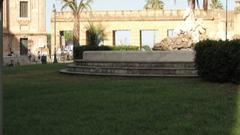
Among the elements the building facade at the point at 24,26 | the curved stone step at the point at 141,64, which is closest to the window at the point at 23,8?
the building facade at the point at 24,26

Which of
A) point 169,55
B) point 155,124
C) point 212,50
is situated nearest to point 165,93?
point 212,50

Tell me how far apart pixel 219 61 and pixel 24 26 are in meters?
53.8

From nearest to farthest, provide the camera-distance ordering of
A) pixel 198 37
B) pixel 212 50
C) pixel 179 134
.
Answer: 1. pixel 179 134
2. pixel 212 50
3. pixel 198 37

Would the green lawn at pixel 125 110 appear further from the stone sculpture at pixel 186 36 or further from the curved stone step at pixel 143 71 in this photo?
the stone sculpture at pixel 186 36

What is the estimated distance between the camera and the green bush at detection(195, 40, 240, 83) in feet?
49.4

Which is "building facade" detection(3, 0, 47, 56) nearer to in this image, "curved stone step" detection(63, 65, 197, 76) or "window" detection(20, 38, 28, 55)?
"window" detection(20, 38, 28, 55)

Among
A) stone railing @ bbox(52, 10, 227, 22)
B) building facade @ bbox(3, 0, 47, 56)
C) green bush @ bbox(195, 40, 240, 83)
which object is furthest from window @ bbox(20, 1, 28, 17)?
green bush @ bbox(195, 40, 240, 83)

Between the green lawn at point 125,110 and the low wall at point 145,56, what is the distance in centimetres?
447

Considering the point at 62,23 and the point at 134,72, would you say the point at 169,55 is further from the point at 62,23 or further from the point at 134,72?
the point at 62,23

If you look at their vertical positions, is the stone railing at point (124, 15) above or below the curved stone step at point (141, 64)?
above

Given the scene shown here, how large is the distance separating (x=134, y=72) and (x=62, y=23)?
48.7m

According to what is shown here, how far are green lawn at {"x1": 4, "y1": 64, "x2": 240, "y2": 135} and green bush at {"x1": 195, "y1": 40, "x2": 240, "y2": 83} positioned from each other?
58cm

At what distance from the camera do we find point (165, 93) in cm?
1275

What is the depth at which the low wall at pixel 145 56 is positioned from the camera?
19078 millimetres
